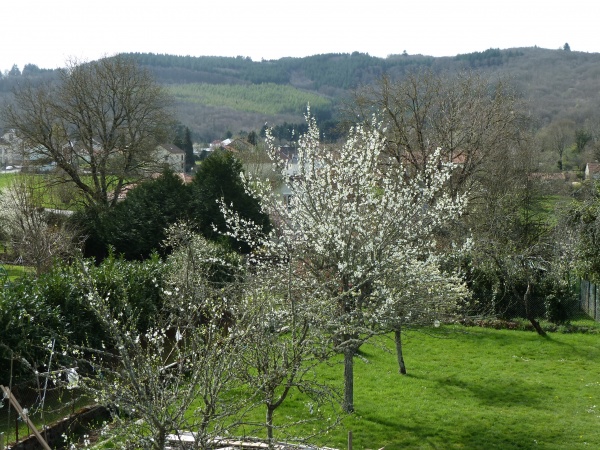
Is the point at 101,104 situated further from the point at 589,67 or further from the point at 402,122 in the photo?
the point at 589,67

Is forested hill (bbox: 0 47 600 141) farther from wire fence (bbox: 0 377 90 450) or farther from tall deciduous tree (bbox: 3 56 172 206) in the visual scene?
wire fence (bbox: 0 377 90 450)

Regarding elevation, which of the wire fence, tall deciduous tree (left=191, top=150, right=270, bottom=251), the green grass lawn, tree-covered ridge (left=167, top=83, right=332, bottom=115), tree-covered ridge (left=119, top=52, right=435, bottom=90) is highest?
tree-covered ridge (left=119, top=52, right=435, bottom=90)

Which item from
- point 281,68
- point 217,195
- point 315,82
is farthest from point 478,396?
point 281,68

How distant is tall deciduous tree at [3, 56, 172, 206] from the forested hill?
39.0 m

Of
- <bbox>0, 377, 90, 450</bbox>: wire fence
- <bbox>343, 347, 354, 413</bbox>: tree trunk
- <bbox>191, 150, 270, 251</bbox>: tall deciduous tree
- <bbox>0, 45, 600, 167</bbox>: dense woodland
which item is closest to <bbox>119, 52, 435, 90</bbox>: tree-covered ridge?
<bbox>0, 45, 600, 167</bbox>: dense woodland

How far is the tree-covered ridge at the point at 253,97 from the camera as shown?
379 feet

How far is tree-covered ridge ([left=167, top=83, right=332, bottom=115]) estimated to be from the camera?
116 meters

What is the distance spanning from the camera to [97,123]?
3050 cm

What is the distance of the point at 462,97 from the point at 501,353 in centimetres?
1289

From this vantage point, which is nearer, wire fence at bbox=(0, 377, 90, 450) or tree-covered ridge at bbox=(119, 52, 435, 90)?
wire fence at bbox=(0, 377, 90, 450)

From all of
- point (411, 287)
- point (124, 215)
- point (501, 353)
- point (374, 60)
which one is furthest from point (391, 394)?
point (374, 60)

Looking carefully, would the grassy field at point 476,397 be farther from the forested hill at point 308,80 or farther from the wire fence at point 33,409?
the forested hill at point 308,80

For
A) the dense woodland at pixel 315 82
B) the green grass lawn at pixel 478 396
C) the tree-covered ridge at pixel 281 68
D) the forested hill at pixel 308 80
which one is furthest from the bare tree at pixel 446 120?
the tree-covered ridge at pixel 281 68

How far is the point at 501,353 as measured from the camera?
50.0 feet
